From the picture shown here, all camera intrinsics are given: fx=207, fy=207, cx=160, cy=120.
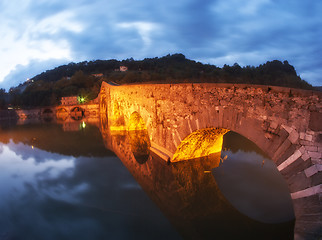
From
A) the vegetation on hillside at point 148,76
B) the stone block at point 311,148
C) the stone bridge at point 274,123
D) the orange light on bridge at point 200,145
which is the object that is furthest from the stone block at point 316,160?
the orange light on bridge at point 200,145

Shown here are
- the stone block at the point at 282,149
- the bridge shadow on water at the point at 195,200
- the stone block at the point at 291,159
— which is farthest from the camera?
the bridge shadow on water at the point at 195,200

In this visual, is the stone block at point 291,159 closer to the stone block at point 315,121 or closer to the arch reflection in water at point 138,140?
the stone block at point 315,121

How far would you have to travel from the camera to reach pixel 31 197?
22.3 ft

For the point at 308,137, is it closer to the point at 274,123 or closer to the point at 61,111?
the point at 274,123

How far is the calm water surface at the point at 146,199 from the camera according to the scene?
15.9 feet

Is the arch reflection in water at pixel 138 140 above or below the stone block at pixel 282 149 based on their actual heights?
below

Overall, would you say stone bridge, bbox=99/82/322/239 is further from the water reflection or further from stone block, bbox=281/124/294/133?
the water reflection

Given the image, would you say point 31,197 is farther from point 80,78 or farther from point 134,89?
point 80,78

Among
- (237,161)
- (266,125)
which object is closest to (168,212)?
(266,125)

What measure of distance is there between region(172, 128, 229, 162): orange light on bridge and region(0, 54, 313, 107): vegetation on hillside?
1.99 metres

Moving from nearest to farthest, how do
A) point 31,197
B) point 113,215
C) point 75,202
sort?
1. point 113,215
2. point 75,202
3. point 31,197

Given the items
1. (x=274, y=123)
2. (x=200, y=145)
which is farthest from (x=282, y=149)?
(x=200, y=145)

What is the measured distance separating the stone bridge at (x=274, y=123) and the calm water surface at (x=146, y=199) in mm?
1308

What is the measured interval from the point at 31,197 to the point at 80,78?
68655mm
